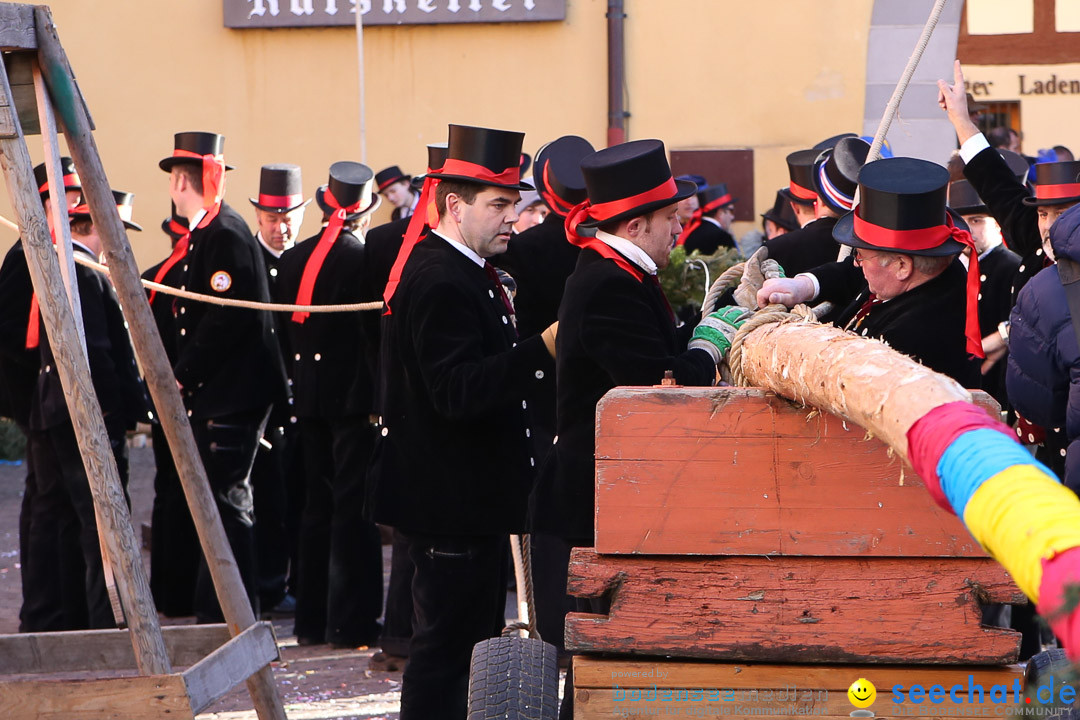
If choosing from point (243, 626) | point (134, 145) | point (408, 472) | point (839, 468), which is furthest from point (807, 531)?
point (134, 145)

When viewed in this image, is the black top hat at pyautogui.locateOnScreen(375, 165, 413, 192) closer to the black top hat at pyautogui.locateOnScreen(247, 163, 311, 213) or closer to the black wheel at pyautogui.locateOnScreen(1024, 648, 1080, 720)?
the black top hat at pyautogui.locateOnScreen(247, 163, 311, 213)

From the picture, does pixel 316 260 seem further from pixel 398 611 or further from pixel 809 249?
pixel 809 249

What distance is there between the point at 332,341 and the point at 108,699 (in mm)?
3075

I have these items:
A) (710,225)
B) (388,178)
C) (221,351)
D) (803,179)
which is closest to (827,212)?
(803,179)

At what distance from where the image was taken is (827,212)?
6.00 metres

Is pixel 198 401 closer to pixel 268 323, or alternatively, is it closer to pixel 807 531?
pixel 268 323

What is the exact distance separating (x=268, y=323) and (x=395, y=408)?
251 cm

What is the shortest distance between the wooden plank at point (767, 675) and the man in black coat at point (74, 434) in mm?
3943

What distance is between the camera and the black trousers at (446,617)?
4273 millimetres

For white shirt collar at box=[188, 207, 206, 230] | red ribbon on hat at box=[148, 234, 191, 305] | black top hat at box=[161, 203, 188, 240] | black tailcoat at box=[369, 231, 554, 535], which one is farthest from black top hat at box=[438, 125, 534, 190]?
black top hat at box=[161, 203, 188, 240]

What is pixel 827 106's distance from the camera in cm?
1276

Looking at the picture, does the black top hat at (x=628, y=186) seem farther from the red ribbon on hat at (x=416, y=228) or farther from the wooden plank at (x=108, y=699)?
the wooden plank at (x=108, y=699)

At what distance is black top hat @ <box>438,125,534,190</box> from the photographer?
4527 millimetres

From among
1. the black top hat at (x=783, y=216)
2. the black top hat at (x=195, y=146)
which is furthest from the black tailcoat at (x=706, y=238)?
the black top hat at (x=195, y=146)
